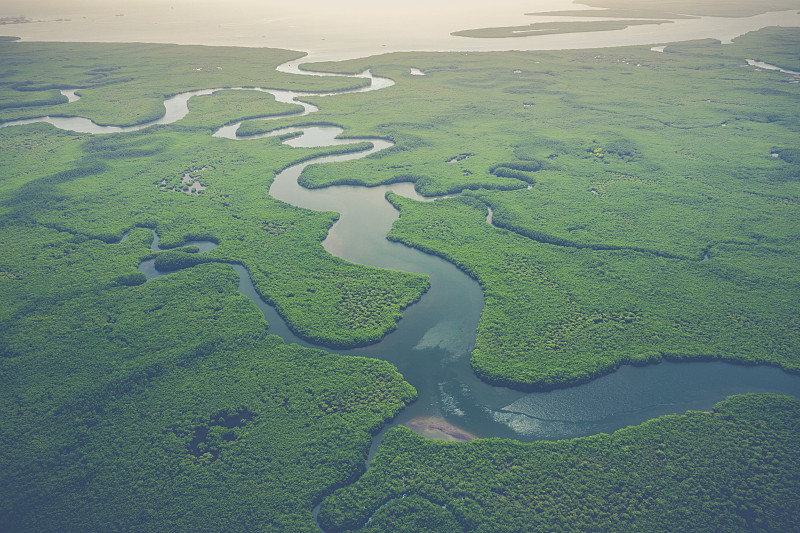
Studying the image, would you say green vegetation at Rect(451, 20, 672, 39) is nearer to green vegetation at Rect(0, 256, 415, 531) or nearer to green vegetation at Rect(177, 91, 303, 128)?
green vegetation at Rect(177, 91, 303, 128)

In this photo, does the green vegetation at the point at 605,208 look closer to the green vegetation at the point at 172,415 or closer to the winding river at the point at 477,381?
the winding river at the point at 477,381

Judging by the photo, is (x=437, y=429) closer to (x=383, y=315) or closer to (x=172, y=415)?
(x=383, y=315)

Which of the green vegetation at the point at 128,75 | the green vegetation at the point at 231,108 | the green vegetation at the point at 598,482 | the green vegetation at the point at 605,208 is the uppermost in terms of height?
the green vegetation at the point at 128,75

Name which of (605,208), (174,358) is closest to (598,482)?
(174,358)

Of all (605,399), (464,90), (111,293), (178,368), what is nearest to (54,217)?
(111,293)

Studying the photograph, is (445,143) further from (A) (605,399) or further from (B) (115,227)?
(A) (605,399)

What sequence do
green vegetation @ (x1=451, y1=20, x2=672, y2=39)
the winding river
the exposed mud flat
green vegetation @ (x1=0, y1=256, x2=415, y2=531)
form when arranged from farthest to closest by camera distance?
green vegetation @ (x1=451, y1=20, x2=672, y2=39) < the winding river < the exposed mud flat < green vegetation @ (x1=0, y1=256, x2=415, y2=531)

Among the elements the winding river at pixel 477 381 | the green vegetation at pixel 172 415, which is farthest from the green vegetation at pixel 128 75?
the winding river at pixel 477 381

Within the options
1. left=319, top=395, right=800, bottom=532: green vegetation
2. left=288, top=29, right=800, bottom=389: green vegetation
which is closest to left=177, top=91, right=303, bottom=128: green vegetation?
left=288, top=29, right=800, bottom=389: green vegetation
